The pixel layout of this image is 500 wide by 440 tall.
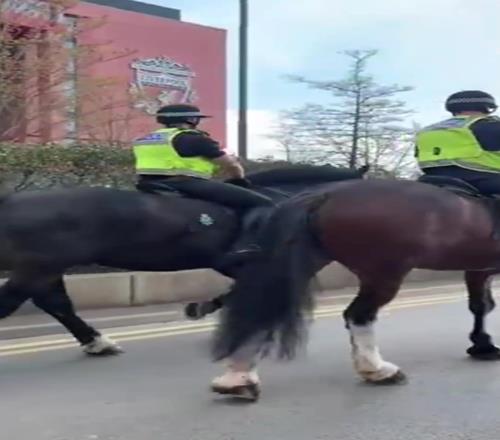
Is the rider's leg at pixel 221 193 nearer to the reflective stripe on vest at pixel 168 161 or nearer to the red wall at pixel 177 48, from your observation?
the reflective stripe on vest at pixel 168 161

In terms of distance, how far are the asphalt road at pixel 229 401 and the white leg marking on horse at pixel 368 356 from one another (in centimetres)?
9

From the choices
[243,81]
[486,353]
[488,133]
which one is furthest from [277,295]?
[243,81]

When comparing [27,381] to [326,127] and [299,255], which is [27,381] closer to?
→ [299,255]

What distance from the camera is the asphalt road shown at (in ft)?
17.5

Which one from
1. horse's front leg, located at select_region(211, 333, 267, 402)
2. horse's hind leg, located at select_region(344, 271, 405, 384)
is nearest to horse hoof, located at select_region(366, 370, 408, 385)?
horse's hind leg, located at select_region(344, 271, 405, 384)

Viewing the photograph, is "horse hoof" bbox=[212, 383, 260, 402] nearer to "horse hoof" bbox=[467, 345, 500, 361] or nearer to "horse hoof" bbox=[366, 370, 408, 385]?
"horse hoof" bbox=[366, 370, 408, 385]

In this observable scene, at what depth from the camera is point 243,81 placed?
16.3 meters

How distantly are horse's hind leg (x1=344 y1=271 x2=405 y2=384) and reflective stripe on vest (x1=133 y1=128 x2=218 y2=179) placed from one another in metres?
1.48

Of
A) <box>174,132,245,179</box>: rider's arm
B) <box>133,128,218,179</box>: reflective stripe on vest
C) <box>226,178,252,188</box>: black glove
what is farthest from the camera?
<box>226,178,252,188</box>: black glove

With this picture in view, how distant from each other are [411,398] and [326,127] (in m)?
21.4

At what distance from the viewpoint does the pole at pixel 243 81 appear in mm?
16359

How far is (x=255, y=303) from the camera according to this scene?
19.6 feet

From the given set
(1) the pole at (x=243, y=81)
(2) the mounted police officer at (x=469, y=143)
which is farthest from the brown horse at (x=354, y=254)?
(1) the pole at (x=243, y=81)

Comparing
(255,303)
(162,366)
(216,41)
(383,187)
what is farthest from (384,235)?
(216,41)
